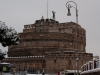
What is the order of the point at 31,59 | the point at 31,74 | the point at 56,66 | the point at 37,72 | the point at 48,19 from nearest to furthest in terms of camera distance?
the point at 31,74 < the point at 37,72 < the point at 56,66 < the point at 31,59 < the point at 48,19

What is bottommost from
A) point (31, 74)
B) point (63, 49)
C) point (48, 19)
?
point (31, 74)

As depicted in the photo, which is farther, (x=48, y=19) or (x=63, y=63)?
(x=48, y=19)

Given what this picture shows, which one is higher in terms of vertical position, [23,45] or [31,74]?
[23,45]

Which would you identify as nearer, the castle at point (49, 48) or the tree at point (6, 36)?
the tree at point (6, 36)

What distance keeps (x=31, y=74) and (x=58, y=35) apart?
16184mm

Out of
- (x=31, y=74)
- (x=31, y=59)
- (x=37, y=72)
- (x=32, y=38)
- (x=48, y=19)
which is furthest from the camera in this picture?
(x=48, y=19)

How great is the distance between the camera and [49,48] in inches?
2537

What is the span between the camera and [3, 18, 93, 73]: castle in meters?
58.3

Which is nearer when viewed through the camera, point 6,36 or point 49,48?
point 6,36

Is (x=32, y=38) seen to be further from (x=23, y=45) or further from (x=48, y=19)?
(x=48, y=19)

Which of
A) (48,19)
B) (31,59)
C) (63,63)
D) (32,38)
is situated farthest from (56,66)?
(48,19)

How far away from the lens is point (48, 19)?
70750 mm

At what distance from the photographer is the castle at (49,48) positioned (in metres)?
58.3

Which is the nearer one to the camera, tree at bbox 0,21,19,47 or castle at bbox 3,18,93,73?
tree at bbox 0,21,19,47
